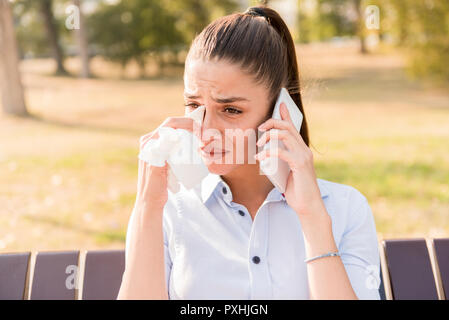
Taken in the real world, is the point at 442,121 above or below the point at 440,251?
above

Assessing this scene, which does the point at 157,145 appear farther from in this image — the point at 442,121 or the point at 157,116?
the point at 157,116

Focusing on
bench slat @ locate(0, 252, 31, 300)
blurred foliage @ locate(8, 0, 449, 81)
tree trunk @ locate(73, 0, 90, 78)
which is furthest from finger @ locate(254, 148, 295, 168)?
blurred foliage @ locate(8, 0, 449, 81)

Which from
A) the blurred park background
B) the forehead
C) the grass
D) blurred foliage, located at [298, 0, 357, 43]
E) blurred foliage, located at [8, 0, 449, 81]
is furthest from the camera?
blurred foliage, located at [298, 0, 357, 43]

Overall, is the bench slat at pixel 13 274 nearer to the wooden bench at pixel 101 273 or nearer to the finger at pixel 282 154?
the wooden bench at pixel 101 273

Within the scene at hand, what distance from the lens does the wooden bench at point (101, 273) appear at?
2270mm

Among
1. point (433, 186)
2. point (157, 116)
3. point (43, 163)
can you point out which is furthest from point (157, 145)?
point (157, 116)

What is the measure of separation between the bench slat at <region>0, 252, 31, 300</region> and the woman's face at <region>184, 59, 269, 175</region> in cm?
97

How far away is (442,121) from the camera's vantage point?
12.2 metres

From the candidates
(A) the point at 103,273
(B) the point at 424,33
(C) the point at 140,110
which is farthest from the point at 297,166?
(B) the point at 424,33

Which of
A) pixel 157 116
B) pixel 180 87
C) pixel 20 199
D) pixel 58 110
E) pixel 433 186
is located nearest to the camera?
pixel 433 186

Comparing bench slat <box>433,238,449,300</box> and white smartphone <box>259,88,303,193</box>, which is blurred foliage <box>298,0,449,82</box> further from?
white smartphone <box>259,88,303,193</box>

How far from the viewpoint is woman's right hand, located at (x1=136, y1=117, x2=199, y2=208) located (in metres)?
1.86

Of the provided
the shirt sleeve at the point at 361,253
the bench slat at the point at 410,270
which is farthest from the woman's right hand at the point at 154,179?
the bench slat at the point at 410,270
